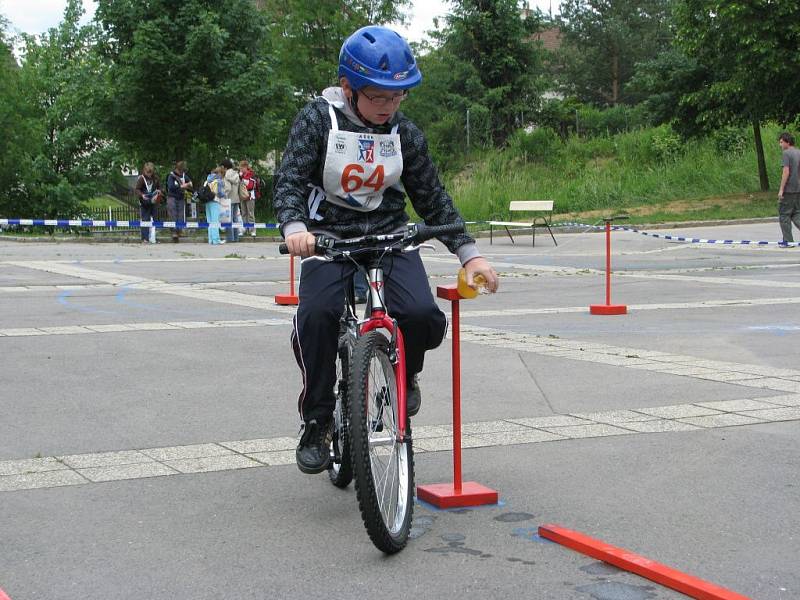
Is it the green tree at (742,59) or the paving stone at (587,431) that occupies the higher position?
the green tree at (742,59)

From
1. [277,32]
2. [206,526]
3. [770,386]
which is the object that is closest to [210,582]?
[206,526]

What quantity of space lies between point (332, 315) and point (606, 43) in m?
77.3

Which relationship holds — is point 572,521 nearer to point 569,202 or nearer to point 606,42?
point 569,202

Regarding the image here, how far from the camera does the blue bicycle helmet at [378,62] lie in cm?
436

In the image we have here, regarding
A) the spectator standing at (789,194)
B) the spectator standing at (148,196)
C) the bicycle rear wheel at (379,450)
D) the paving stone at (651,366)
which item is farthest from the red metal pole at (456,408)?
the spectator standing at (148,196)

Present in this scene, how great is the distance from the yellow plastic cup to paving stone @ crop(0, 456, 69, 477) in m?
2.14

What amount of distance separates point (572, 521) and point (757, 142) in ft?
107

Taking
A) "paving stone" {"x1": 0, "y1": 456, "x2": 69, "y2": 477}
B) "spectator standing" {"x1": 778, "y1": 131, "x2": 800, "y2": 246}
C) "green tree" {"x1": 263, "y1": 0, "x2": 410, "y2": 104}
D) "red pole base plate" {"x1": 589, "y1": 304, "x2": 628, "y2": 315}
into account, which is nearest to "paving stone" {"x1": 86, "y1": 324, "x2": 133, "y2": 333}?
"red pole base plate" {"x1": 589, "y1": 304, "x2": 628, "y2": 315}

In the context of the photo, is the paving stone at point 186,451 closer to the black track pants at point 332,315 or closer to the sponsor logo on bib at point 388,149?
the black track pants at point 332,315

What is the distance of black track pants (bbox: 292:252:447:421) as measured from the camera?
14.6 ft

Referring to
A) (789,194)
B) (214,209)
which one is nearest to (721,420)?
(789,194)

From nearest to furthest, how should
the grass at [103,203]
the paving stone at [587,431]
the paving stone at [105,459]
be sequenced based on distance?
1. the paving stone at [105,459]
2. the paving stone at [587,431]
3. the grass at [103,203]

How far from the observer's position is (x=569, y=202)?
36.0 meters

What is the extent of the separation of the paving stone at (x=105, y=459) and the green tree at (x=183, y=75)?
2598cm
